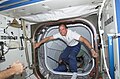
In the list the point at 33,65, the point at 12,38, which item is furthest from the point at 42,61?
the point at 12,38

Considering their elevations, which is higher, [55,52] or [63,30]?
[63,30]

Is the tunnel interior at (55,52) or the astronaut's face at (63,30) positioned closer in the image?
the astronaut's face at (63,30)

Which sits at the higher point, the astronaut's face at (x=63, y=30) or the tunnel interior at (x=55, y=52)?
the astronaut's face at (x=63, y=30)

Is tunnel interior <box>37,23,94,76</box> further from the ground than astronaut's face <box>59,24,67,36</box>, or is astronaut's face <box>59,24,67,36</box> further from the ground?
astronaut's face <box>59,24,67,36</box>

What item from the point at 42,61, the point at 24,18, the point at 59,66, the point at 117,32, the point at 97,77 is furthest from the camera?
the point at 59,66

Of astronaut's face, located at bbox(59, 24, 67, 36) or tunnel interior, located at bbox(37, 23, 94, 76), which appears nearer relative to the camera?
astronaut's face, located at bbox(59, 24, 67, 36)

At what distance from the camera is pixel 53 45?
4.04 meters

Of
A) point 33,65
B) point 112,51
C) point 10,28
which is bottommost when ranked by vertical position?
point 33,65

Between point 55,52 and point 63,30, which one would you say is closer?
point 63,30

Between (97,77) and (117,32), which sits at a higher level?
(117,32)

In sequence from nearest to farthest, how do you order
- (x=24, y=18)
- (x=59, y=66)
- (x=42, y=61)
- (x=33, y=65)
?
(x=24, y=18), (x=33, y=65), (x=42, y=61), (x=59, y=66)

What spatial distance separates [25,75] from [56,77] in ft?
2.26

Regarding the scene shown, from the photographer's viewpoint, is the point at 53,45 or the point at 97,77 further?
the point at 53,45

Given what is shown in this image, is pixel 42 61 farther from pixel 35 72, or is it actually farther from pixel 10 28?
pixel 10 28
